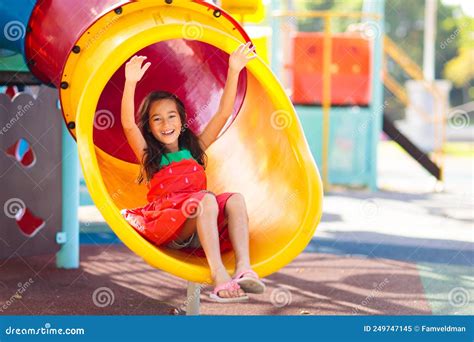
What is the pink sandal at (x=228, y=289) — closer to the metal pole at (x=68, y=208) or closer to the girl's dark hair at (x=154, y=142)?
the girl's dark hair at (x=154, y=142)

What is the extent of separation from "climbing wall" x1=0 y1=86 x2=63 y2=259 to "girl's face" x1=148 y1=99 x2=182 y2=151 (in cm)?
130

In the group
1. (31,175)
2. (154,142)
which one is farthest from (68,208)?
(154,142)

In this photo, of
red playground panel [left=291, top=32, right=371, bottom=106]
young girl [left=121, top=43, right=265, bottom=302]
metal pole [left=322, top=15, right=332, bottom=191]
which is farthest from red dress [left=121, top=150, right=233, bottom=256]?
red playground panel [left=291, top=32, right=371, bottom=106]

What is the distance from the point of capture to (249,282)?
8.46 feet

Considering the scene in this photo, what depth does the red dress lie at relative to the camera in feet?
9.37

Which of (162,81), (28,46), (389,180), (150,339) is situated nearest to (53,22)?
(28,46)

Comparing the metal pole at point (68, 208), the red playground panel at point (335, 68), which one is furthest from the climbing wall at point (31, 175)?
the red playground panel at point (335, 68)

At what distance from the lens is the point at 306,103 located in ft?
30.0

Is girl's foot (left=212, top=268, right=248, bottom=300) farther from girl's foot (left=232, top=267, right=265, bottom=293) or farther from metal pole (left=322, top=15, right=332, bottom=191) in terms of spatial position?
metal pole (left=322, top=15, right=332, bottom=191)

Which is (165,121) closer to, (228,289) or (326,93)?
(228,289)

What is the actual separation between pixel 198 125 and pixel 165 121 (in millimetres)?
628

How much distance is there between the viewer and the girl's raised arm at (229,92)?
279cm

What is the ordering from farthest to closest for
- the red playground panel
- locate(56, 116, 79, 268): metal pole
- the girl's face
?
the red playground panel → locate(56, 116, 79, 268): metal pole → the girl's face

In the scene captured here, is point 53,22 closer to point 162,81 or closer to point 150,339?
point 162,81
